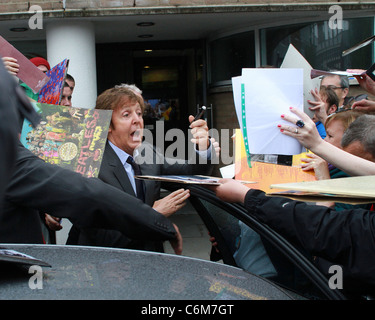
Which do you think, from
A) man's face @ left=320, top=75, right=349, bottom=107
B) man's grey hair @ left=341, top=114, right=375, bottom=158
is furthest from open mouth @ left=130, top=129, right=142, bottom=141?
man's face @ left=320, top=75, right=349, bottom=107

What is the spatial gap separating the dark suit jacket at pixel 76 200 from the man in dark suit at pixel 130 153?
0.70 metres

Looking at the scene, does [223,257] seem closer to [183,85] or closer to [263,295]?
[263,295]

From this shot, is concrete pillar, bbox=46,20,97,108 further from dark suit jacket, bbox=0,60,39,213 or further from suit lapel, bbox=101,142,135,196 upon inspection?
dark suit jacket, bbox=0,60,39,213

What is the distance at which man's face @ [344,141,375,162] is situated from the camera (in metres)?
2.24

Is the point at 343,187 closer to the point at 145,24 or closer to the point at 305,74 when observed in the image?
the point at 305,74

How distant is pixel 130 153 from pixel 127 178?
257mm

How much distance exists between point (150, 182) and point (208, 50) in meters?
6.09

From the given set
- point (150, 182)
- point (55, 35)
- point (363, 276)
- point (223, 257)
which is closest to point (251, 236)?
point (223, 257)

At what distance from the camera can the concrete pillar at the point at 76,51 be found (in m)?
6.60

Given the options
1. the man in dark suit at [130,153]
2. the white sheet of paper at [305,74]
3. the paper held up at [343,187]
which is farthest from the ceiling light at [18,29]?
the paper held up at [343,187]

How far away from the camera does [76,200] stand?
5.53ft

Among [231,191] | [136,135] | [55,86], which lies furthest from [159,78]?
[231,191]

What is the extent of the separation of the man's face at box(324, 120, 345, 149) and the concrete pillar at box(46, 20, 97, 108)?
180 inches

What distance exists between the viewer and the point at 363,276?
165cm
